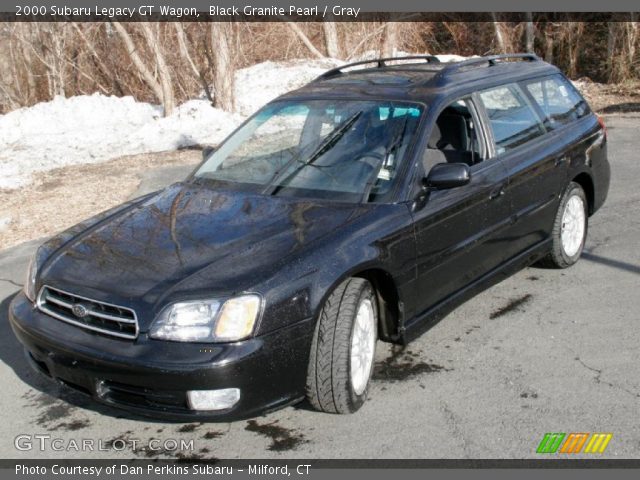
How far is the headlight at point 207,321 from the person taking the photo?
3.39 meters

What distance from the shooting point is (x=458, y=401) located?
4082 mm

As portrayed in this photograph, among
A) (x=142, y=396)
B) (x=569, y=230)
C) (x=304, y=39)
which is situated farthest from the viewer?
(x=304, y=39)

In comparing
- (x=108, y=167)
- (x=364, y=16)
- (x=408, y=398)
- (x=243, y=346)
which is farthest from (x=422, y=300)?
(x=364, y=16)

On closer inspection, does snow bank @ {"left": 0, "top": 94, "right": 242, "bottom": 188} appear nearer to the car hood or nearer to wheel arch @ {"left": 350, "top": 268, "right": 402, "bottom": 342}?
the car hood

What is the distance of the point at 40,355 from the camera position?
3766mm

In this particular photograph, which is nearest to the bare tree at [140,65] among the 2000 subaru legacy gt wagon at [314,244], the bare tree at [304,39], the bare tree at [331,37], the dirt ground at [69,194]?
the dirt ground at [69,194]

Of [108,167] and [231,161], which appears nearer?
[231,161]

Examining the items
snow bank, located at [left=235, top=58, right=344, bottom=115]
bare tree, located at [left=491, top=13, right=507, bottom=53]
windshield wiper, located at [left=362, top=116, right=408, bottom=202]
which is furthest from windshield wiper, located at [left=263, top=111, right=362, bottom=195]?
bare tree, located at [left=491, top=13, right=507, bottom=53]

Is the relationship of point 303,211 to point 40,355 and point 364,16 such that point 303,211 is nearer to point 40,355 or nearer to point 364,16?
point 40,355

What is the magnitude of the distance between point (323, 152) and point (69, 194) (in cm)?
600

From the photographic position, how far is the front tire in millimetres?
3705

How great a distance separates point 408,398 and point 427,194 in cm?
117

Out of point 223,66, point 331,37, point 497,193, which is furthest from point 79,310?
point 331,37

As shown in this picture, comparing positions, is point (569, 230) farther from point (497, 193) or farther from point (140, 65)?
point (140, 65)
